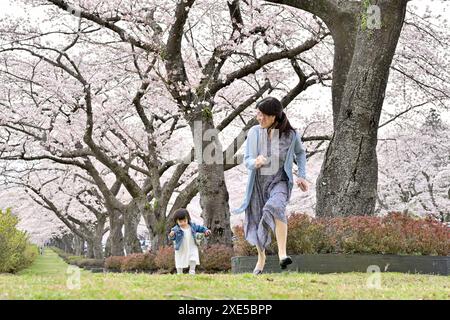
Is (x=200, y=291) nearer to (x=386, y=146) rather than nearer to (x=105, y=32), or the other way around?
(x=105, y=32)

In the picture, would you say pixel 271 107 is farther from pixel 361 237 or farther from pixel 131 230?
pixel 131 230

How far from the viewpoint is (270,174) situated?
7.32m

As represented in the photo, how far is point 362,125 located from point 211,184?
5.18 metres

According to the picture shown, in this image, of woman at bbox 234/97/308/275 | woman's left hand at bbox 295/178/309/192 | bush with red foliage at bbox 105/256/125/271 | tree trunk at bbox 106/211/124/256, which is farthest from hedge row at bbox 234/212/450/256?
tree trunk at bbox 106/211/124/256

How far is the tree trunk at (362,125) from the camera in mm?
10336

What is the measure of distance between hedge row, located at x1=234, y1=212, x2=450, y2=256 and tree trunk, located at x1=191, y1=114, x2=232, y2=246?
Result: 4528 mm

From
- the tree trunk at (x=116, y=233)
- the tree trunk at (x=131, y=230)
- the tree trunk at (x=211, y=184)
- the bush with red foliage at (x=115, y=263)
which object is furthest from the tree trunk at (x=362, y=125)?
the tree trunk at (x=116, y=233)

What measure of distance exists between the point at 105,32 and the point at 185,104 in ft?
17.0

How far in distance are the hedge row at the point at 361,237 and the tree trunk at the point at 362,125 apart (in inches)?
28.0

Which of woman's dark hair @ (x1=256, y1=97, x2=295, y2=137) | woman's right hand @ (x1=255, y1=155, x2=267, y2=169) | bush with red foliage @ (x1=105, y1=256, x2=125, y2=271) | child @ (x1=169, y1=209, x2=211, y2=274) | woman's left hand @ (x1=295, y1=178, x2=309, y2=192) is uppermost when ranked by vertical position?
woman's dark hair @ (x1=256, y1=97, x2=295, y2=137)

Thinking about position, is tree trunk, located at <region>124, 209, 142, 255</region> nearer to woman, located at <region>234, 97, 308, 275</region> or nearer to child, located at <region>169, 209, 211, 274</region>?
child, located at <region>169, 209, 211, 274</region>

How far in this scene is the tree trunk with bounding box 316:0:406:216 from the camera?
10.3 meters

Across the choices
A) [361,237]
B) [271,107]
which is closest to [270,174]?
[271,107]
